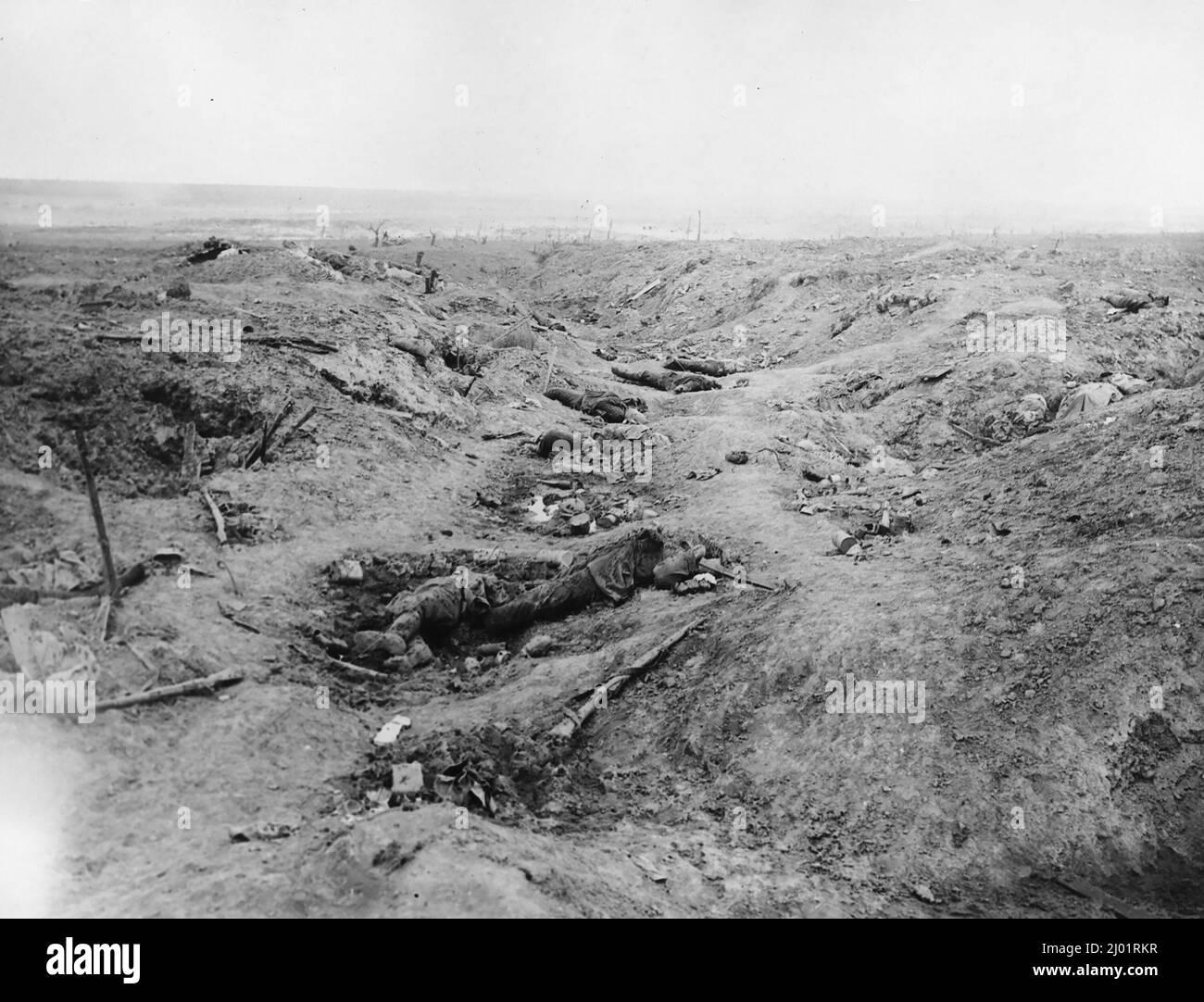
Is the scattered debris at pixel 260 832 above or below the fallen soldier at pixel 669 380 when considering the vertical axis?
below

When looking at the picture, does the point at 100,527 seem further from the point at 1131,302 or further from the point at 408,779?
the point at 1131,302

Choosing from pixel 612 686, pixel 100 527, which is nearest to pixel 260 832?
pixel 100 527

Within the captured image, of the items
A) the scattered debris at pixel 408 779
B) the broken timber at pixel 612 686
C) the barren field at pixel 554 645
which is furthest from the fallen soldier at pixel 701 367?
the scattered debris at pixel 408 779

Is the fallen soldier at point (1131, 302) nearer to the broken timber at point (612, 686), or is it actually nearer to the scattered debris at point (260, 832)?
the broken timber at point (612, 686)

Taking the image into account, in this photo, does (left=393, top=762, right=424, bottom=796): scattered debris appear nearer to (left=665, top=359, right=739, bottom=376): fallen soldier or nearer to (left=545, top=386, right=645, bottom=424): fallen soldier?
(left=545, top=386, right=645, bottom=424): fallen soldier

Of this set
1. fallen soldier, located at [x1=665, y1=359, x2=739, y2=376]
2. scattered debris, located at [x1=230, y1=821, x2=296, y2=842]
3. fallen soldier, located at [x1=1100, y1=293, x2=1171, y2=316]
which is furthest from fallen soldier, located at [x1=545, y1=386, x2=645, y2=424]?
scattered debris, located at [x1=230, y1=821, x2=296, y2=842]

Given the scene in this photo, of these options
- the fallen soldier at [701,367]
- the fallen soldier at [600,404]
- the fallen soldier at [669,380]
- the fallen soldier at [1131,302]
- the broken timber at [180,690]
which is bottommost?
the broken timber at [180,690]
